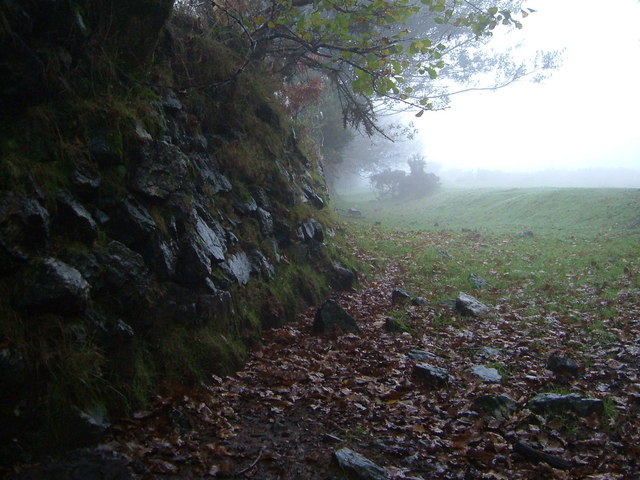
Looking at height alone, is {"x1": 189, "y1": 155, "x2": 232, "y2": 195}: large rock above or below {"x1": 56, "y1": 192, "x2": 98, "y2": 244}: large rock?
above

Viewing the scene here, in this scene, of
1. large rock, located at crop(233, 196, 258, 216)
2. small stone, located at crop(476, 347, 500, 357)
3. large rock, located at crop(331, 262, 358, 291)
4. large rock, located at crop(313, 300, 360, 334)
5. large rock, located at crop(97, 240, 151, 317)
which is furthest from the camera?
large rock, located at crop(331, 262, 358, 291)

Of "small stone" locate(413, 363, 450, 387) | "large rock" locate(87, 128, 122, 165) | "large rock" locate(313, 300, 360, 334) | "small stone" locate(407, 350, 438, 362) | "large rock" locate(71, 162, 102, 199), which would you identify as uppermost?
"large rock" locate(87, 128, 122, 165)

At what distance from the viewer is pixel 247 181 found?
29.0 feet

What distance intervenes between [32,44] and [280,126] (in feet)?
22.3

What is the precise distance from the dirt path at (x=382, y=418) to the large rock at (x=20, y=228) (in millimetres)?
1781

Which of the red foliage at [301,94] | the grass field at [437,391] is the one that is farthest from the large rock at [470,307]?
the red foliage at [301,94]

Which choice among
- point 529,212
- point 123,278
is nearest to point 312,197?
point 123,278

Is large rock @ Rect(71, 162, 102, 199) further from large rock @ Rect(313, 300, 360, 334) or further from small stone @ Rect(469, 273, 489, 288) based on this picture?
small stone @ Rect(469, 273, 489, 288)

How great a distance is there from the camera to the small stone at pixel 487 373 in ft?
20.0

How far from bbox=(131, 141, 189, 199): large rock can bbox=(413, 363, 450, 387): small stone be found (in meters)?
4.17

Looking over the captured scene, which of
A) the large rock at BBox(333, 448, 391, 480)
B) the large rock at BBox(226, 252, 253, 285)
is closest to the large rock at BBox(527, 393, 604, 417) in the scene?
the large rock at BBox(333, 448, 391, 480)

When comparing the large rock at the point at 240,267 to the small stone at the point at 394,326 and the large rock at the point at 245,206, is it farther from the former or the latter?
the small stone at the point at 394,326

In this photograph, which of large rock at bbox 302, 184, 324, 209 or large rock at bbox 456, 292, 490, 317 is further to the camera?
large rock at bbox 302, 184, 324, 209

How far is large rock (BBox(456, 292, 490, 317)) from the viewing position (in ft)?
29.6
